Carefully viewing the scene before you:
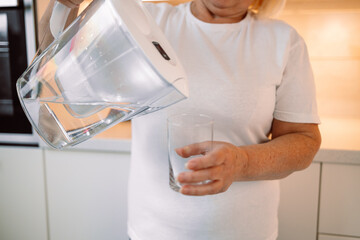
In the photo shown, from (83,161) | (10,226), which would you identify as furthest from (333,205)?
(10,226)

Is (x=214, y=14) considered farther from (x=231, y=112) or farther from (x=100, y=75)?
(x=100, y=75)

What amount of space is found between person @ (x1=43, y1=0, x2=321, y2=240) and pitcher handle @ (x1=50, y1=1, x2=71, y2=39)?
0.87ft

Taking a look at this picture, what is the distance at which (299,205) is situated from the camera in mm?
1158

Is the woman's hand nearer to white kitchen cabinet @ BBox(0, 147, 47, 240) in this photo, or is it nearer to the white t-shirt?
the white t-shirt

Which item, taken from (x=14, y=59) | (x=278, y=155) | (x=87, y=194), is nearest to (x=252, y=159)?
(x=278, y=155)

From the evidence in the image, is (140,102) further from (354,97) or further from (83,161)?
(354,97)

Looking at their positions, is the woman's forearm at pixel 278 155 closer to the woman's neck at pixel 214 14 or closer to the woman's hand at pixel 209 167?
the woman's hand at pixel 209 167

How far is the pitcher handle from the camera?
546mm

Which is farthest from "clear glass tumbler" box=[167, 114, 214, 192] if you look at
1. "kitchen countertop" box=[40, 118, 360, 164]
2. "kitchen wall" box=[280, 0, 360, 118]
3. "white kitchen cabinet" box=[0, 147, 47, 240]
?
"kitchen wall" box=[280, 0, 360, 118]

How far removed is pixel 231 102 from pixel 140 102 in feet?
1.09

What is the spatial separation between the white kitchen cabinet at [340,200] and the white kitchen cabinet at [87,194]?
0.64 meters

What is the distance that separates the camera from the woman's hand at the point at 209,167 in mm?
529

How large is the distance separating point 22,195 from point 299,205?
0.95 meters

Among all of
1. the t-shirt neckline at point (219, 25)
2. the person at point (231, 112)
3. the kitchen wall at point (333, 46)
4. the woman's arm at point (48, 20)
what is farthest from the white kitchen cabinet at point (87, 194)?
the kitchen wall at point (333, 46)
